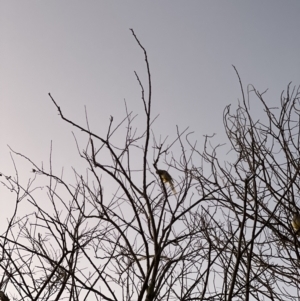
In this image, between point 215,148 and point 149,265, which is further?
point 215,148

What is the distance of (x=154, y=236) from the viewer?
1.97 meters

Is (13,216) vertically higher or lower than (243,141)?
lower

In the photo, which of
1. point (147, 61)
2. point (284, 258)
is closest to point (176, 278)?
point (284, 258)

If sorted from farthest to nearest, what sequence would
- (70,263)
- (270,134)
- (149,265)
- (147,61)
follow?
(270,134) → (70,263) → (149,265) → (147,61)

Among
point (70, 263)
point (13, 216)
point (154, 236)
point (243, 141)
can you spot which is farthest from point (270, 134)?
point (13, 216)

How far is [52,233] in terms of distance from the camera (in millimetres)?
2590

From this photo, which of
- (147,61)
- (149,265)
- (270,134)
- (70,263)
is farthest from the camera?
(270,134)

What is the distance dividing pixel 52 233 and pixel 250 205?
149cm

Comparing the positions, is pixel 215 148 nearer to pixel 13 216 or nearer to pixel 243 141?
pixel 243 141

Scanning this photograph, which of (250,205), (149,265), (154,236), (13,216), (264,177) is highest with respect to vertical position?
(264,177)

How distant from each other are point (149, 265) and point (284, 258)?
48.7 inches

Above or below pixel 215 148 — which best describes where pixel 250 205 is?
below

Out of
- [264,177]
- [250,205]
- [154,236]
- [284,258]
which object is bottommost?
[154,236]

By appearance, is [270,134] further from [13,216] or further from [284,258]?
[13,216]
